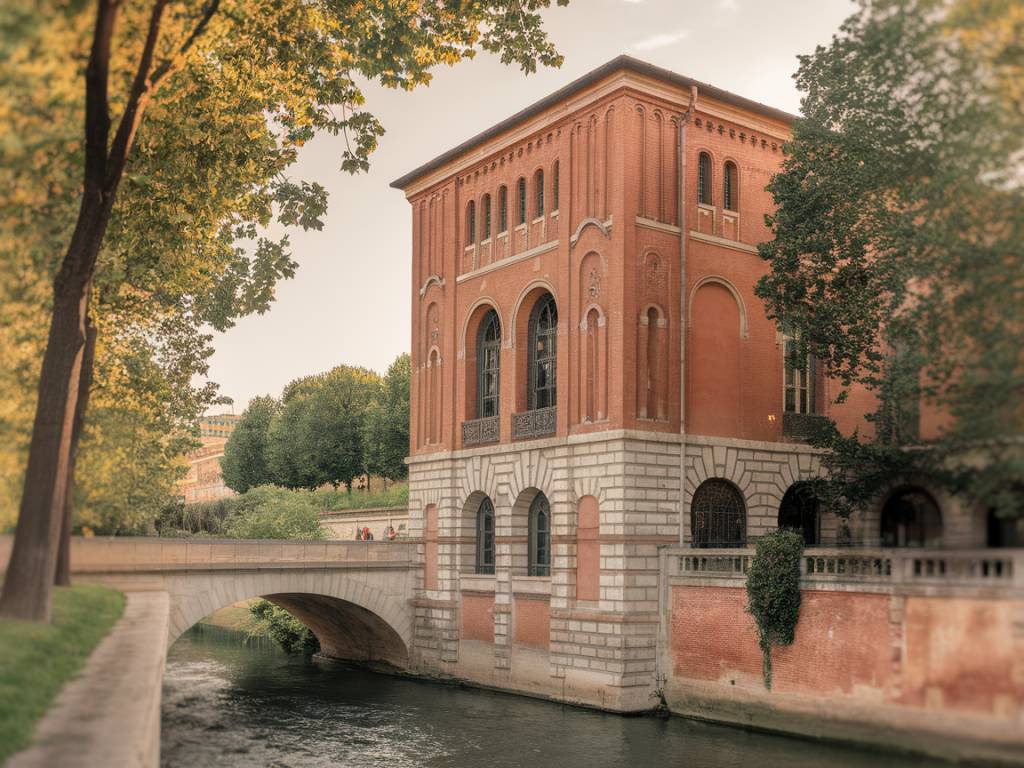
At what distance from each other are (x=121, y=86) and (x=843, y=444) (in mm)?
13052

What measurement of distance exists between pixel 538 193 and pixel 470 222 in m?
3.87

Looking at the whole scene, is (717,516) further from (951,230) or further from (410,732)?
(951,230)

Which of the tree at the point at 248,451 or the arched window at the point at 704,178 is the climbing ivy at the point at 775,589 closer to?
the arched window at the point at 704,178

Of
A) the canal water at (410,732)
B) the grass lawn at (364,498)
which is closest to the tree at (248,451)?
the grass lawn at (364,498)

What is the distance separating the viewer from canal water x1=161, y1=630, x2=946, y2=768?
76.3 ft

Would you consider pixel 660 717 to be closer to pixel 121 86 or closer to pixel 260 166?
pixel 260 166

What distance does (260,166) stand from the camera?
1847 centimetres

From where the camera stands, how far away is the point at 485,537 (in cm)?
3500

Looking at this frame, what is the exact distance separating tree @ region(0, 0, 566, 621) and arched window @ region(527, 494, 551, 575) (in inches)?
476

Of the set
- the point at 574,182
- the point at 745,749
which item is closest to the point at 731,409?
the point at 574,182

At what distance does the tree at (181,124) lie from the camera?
10812 millimetres

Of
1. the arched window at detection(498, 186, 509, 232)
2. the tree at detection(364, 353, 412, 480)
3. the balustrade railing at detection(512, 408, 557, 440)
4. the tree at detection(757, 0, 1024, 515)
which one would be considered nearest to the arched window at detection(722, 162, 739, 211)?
Result: the arched window at detection(498, 186, 509, 232)

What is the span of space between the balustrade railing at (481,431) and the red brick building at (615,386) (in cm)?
7

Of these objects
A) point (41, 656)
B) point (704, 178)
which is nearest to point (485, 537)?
point (704, 178)
